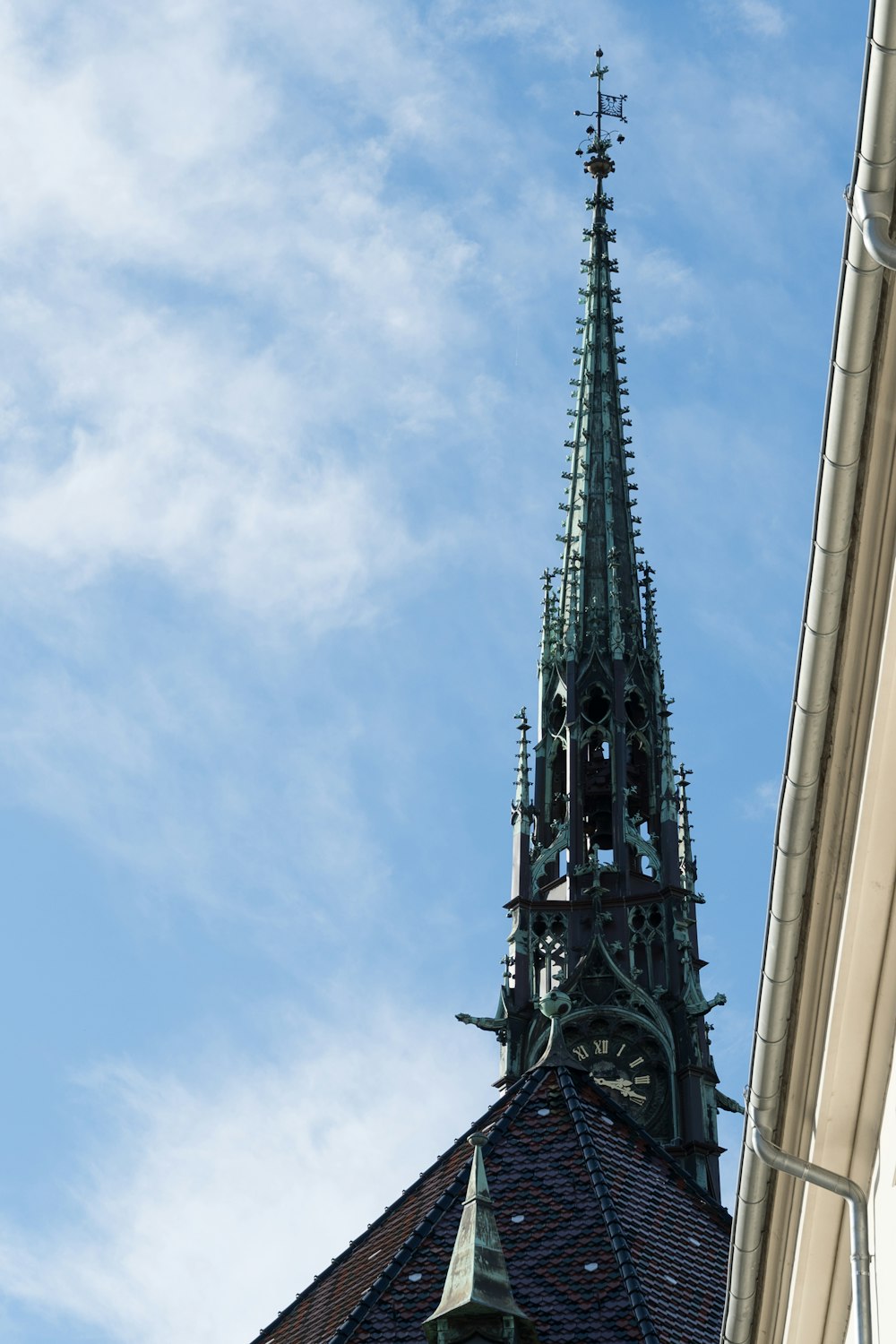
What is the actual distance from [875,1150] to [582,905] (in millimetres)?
26915

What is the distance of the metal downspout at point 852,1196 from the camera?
33.9 ft

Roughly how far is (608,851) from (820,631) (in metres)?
30.2

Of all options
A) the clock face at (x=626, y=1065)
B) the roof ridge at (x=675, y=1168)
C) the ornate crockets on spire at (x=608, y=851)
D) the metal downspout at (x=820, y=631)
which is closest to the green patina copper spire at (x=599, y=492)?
the ornate crockets on spire at (x=608, y=851)

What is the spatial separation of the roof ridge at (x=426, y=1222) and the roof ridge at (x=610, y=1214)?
16.3 inches

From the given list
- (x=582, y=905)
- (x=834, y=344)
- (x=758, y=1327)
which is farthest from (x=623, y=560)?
(x=834, y=344)

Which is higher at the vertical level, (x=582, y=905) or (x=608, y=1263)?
(x=582, y=905)

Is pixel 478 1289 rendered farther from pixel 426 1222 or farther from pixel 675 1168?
pixel 675 1168

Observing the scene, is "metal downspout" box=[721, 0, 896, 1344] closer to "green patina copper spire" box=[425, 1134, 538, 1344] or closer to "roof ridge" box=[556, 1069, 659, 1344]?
"green patina copper spire" box=[425, 1134, 538, 1344]

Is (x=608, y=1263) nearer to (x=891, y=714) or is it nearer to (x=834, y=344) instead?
(x=891, y=714)

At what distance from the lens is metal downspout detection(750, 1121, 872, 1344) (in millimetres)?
10344

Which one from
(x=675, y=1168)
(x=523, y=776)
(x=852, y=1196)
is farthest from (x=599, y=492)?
(x=852, y=1196)

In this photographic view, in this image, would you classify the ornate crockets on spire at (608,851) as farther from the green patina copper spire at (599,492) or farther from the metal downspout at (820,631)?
the metal downspout at (820,631)

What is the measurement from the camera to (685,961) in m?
36.8

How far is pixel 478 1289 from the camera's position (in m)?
16.9
